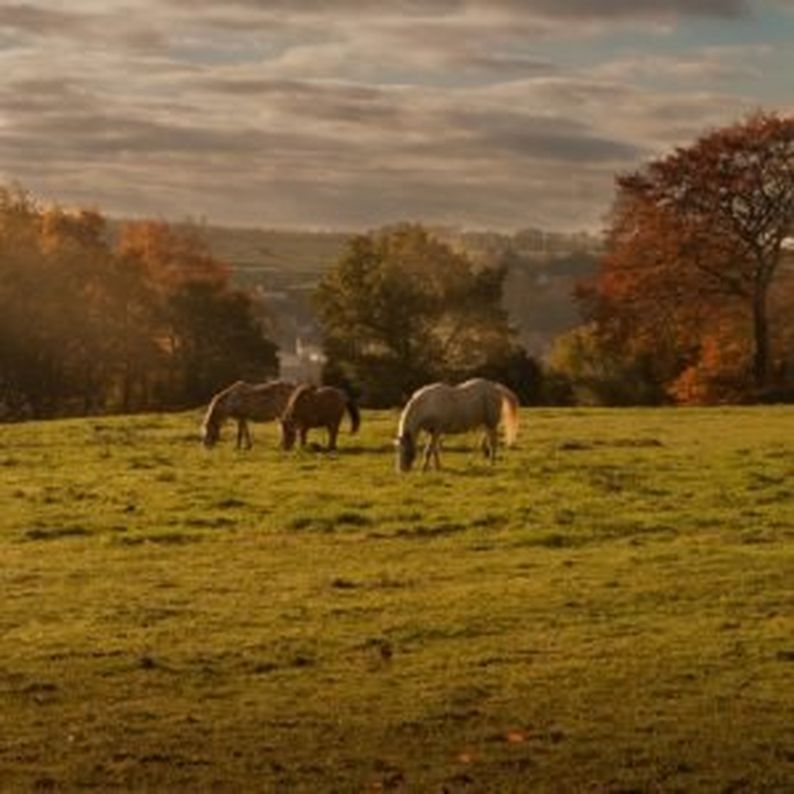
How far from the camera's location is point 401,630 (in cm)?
1516

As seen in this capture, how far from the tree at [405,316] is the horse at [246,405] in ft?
98.0

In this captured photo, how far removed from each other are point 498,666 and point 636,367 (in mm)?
57325

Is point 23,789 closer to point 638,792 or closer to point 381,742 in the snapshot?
point 381,742

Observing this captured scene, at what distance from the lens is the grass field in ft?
35.8

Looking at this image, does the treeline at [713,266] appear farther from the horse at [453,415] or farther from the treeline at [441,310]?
the horse at [453,415]

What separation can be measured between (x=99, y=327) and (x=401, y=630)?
2317 inches

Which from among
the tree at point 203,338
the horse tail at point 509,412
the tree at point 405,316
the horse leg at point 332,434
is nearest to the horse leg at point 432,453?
the horse tail at point 509,412


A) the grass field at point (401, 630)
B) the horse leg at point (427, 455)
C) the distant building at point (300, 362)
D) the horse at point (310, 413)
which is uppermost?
the distant building at point (300, 362)

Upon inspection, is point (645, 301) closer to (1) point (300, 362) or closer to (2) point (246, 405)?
(2) point (246, 405)

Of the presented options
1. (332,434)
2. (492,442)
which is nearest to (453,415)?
(492,442)

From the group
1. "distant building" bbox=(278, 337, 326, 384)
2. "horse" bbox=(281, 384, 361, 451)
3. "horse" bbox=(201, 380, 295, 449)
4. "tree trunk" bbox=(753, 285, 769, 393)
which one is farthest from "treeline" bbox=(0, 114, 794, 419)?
"horse" bbox=(281, 384, 361, 451)

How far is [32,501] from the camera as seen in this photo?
26.2 metres

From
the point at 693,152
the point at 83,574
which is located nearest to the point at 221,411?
the point at 83,574

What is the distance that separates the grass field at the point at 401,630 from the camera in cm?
1090
